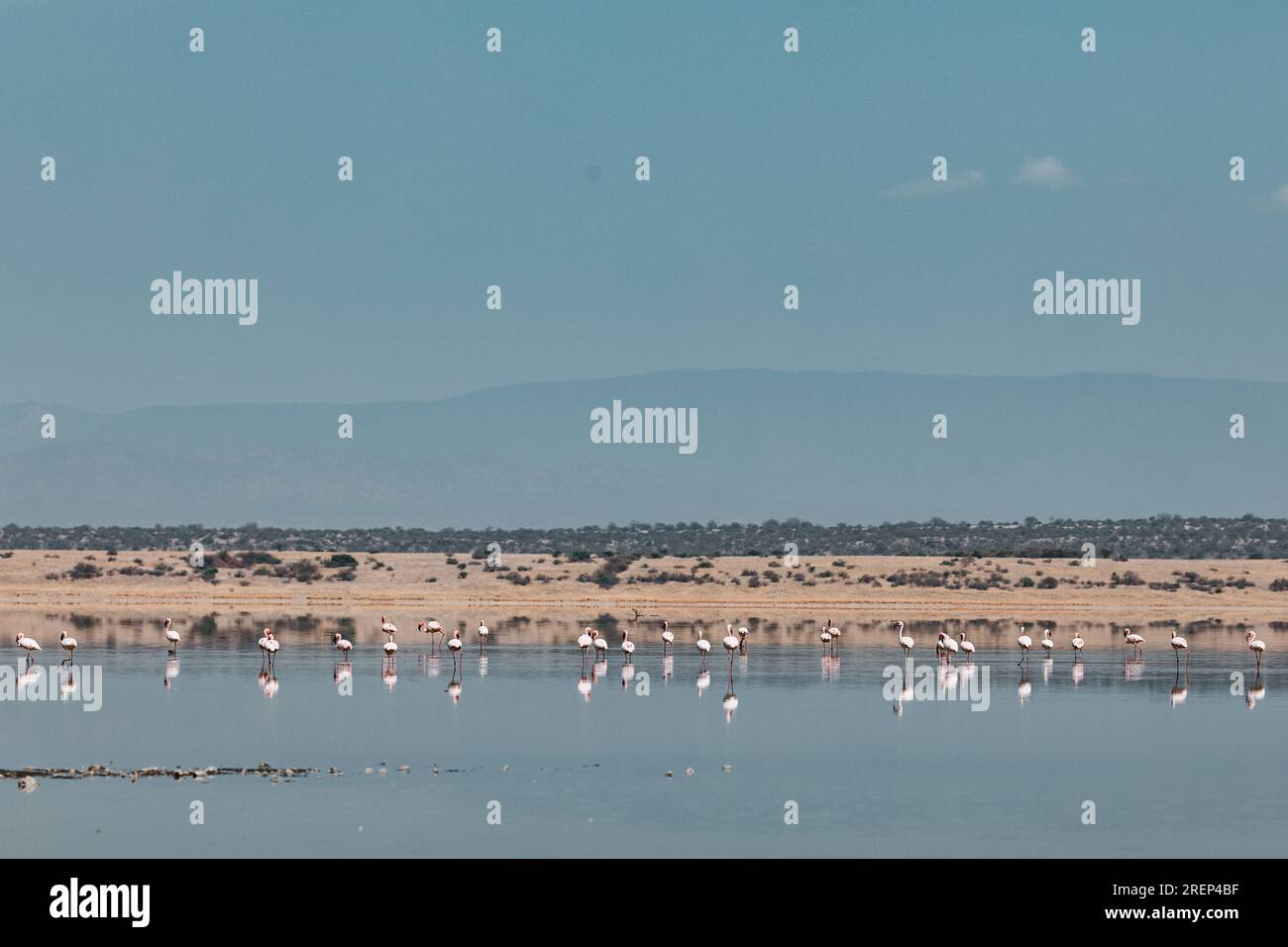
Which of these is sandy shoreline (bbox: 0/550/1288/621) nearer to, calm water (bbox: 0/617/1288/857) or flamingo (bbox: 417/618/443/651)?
flamingo (bbox: 417/618/443/651)

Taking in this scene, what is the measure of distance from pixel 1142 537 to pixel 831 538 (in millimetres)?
21301

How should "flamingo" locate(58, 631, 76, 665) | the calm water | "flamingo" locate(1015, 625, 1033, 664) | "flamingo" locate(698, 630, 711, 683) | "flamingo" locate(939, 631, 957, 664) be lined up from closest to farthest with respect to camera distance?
the calm water → "flamingo" locate(58, 631, 76, 665) → "flamingo" locate(939, 631, 957, 664) → "flamingo" locate(698, 630, 711, 683) → "flamingo" locate(1015, 625, 1033, 664)

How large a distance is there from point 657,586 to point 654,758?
2417 inches

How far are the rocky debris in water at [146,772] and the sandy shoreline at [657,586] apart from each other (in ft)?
164

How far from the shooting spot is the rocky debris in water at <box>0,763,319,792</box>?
89.2ft

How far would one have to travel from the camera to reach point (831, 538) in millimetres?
140875

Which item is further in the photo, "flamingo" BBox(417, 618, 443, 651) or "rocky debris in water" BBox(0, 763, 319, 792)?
"flamingo" BBox(417, 618, 443, 651)

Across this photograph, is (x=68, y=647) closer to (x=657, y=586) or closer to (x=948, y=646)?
(x=948, y=646)

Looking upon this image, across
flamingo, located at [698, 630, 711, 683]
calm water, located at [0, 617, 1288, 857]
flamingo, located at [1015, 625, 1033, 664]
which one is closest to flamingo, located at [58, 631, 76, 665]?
calm water, located at [0, 617, 1288, 857]

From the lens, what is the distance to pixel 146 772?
27500 mm

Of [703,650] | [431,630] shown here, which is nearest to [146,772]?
[703,650]

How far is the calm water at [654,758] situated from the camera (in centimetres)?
2342

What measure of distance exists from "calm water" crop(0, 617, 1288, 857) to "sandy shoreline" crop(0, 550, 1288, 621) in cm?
3487
